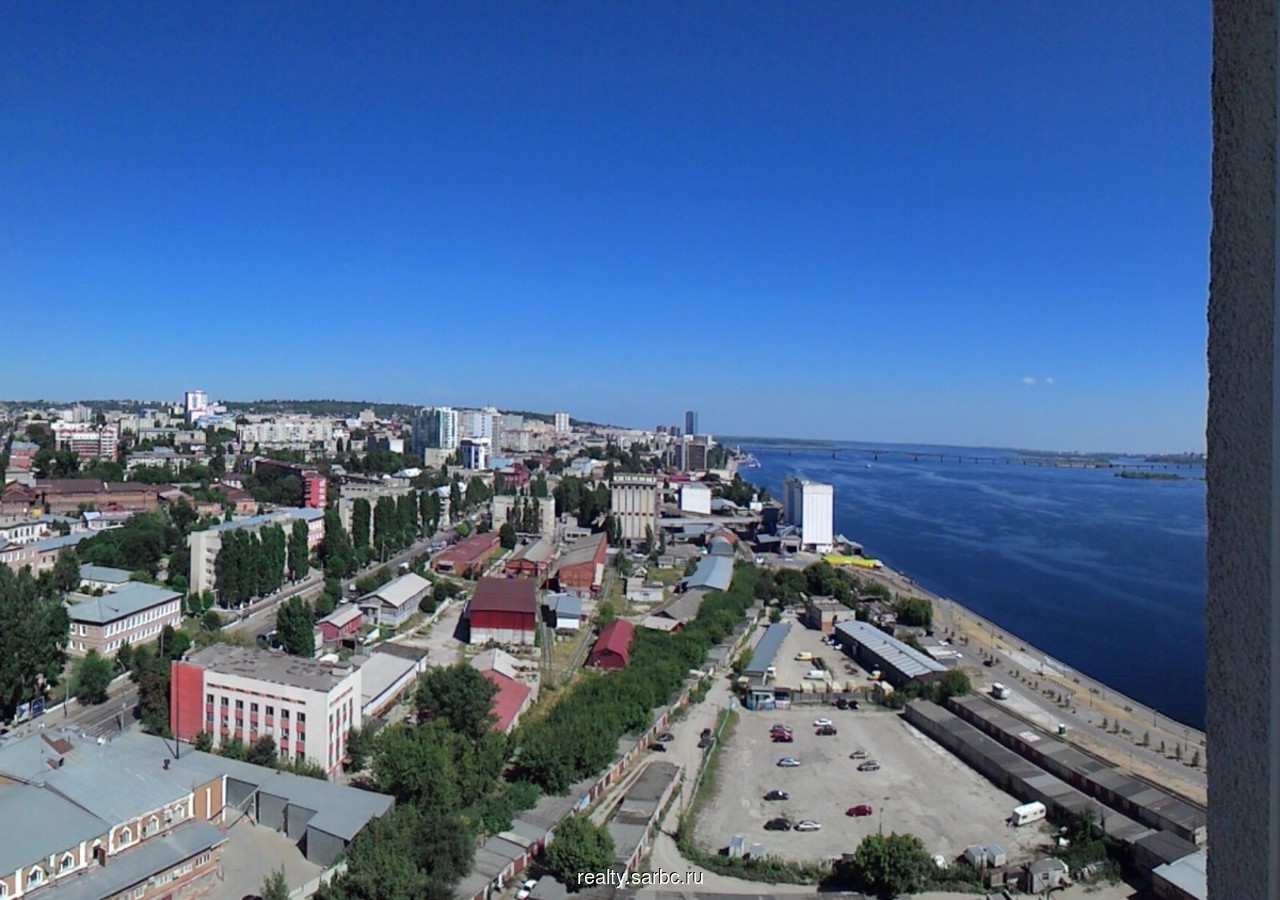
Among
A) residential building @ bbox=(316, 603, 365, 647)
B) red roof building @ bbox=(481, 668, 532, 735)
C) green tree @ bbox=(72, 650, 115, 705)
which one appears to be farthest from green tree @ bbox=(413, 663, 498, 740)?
residential building @ bbox=(316, 603, 365, 647)

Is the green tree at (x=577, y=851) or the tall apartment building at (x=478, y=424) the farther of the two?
the tall apartment building at (x=478, y=424)

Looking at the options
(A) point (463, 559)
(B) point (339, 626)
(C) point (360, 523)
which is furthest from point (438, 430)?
(B) point (339, 626)

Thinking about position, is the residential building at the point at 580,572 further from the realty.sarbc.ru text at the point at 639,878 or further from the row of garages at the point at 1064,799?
the realty.sarbc.ru text at the point at 639,878

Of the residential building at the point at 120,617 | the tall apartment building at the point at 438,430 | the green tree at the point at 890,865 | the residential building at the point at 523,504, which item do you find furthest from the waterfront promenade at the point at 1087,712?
the tall apartment building at the point at 438,430

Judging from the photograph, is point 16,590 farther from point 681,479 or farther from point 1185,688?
point 681,479

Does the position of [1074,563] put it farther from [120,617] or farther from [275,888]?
[275,888]

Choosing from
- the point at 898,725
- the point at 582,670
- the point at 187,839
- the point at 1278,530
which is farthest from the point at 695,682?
the point at 1278,530
